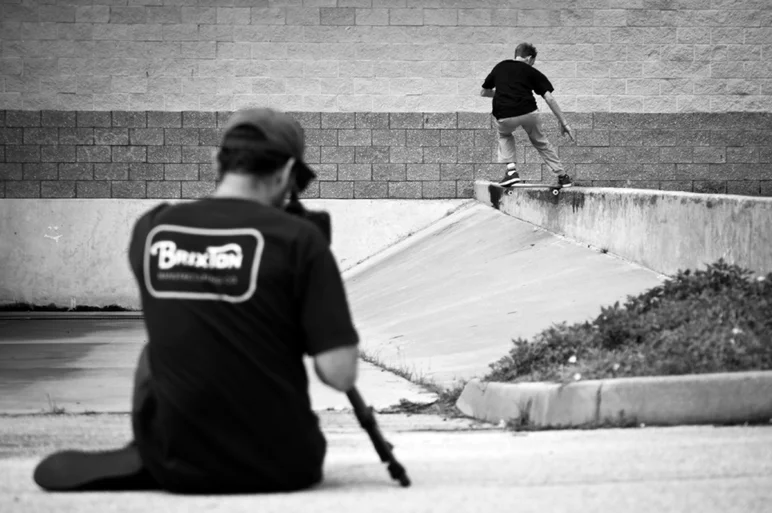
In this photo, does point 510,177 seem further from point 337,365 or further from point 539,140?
point 337,365

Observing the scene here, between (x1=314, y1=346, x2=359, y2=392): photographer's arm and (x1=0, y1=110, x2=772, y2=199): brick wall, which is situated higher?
(x1=314, y1=346, x2=359, y2=392): photographer's arm

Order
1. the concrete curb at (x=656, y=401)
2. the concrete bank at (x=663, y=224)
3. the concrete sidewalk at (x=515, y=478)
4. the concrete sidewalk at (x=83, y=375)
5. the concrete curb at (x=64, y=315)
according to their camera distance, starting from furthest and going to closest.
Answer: the concrete curb at (x=64, y=315) → the concrete bank at (x=663, y=224) → the concrete sidewalk at (x=83, y=375) → the concrete curb at (x=656, y=401) → the concrete sidewalk at (x=515, y=478)

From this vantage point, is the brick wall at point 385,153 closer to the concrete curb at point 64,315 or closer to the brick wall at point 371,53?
the brick wall at point 371,53

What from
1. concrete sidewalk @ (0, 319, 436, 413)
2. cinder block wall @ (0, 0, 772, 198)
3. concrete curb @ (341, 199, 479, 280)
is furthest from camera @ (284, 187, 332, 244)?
cinder block wall @ (0, 0, 772, 198)

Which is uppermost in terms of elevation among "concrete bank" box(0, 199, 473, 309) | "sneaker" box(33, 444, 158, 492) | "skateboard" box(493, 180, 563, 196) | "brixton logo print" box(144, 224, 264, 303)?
"brixton logo print" box(144, 224, 264, 303)

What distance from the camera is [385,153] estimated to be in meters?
16.1

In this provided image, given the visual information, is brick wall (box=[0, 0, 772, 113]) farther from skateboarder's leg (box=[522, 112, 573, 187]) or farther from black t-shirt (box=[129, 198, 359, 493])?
black t-shirt (box=[129, 198, 359, 493])

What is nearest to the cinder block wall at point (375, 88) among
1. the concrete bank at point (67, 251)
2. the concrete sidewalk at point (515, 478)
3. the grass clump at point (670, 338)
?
the concrete bank at point (67, 251)

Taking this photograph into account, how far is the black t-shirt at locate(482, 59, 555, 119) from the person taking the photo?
44.7 ft

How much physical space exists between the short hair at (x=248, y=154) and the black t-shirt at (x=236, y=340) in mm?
127

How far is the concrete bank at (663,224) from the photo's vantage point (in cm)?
872

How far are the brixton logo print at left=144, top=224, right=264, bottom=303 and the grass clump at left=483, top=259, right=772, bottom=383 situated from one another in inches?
114

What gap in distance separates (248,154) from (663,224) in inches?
277

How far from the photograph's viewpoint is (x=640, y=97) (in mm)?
16172
